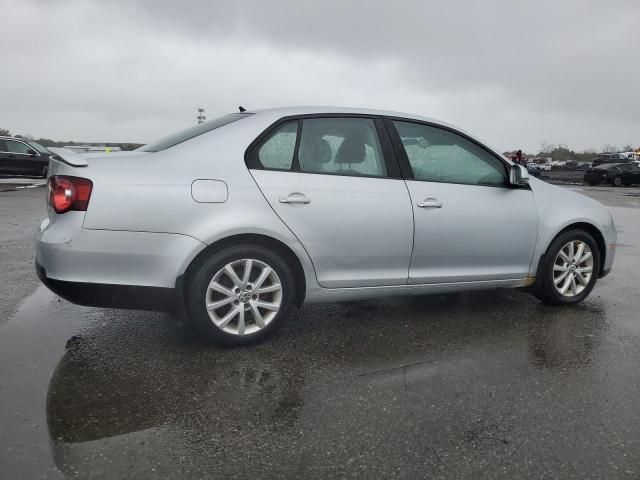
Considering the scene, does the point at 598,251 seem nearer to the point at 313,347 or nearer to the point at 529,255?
the point at 529,255

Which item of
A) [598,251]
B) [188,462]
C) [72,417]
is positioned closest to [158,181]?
[72,417]

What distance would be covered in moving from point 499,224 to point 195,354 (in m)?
2.45

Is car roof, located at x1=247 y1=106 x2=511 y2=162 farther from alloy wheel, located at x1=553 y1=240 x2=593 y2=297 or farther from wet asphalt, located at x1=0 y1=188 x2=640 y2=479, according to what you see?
wet asphalt, located at x1=0 y1=188 x2=640 y2=479

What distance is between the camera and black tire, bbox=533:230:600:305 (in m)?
4.45

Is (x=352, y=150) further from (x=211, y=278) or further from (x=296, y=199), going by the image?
(x=211, y=278)

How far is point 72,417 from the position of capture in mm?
2549

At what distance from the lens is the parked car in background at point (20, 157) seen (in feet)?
62.5

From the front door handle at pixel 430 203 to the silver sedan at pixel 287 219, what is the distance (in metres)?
0.01

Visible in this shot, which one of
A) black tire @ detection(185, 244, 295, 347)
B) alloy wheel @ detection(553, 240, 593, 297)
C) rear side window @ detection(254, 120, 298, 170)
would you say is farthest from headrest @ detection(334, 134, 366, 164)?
alloy wheel @ detection(553, 240, 593, 297)

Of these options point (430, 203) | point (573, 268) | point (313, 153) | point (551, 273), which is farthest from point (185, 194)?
point (573, 268)

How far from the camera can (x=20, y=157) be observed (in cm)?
1922

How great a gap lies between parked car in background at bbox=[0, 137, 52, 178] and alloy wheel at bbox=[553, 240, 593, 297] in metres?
18.8

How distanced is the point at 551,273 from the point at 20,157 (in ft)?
64.7

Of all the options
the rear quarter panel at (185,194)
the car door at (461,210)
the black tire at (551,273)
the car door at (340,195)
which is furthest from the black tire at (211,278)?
the black tire at (551,273)
